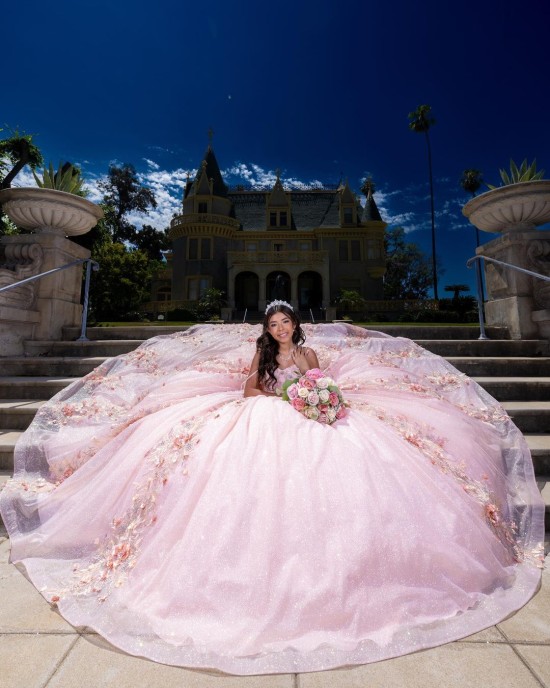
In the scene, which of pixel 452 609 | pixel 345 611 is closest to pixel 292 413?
pixel 345 611

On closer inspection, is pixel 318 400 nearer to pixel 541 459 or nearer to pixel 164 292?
pixel 541 459

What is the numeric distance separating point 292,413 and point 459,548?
1173mm

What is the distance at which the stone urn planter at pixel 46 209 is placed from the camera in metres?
5.14

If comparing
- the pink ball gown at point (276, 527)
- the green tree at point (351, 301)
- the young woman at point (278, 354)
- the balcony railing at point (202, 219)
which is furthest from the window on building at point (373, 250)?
the pink ball gown at point (276, 527)

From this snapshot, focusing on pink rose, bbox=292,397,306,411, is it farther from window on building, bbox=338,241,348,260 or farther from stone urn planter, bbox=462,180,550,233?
window on building, bbox=338,241,348,260

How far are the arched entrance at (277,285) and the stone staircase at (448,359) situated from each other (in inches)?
923

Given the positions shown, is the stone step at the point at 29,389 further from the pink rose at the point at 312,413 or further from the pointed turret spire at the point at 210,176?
the pointed turret spire at the point at 210,176

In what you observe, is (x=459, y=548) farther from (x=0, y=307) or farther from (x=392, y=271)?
(x=392, y=271)

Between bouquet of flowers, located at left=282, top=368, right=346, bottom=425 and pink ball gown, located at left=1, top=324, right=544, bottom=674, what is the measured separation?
101 millimetres

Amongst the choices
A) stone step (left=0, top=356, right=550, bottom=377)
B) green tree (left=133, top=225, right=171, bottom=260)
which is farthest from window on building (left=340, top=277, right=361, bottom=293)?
stone step (left=0, top=356, right=550, bottom=377)

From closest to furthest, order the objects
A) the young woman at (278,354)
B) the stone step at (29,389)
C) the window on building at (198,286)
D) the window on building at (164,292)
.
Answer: the young woman at (278,354)
the stone step at (29,389)
the window on building at (198,286)
the window on building at (164,292)

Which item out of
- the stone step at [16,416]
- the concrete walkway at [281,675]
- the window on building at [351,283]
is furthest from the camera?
the window on building at [351,283]

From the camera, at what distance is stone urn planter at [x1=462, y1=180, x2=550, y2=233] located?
4.89 m

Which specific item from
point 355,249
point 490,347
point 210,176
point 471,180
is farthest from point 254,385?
point 471,180
